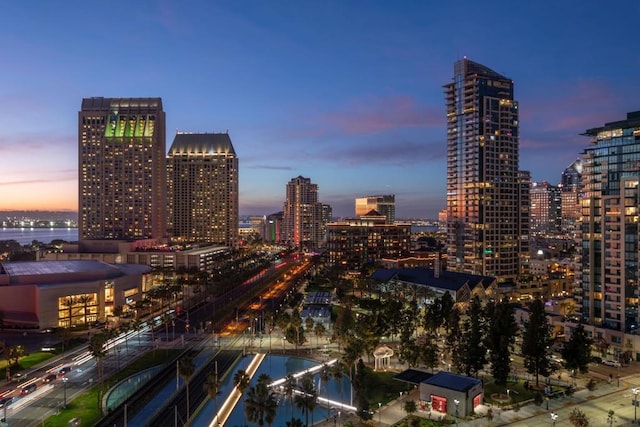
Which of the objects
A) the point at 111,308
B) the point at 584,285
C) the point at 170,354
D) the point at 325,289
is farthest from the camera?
the point at 325,289

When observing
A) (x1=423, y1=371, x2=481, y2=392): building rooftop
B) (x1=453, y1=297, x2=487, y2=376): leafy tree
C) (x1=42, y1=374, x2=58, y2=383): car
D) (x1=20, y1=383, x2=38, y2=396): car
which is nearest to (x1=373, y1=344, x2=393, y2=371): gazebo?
(x1=453, y1=297, x2=487, y2=376): leafy tree

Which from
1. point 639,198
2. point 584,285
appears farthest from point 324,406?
point 639,198

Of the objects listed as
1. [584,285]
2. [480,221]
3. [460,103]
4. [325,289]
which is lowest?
[325,289]

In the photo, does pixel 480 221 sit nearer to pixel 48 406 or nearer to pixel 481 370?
pixel 481 370

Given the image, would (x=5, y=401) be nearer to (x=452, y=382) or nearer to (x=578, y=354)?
(x=452, y=382)

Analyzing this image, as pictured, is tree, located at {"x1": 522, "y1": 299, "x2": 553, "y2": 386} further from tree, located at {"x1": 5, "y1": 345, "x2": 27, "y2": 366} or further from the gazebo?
tree, located at {"x1": 5, "y1": 345, "x2": 27, "y2": 366}

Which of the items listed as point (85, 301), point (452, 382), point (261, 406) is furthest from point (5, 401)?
point (452, 382)
